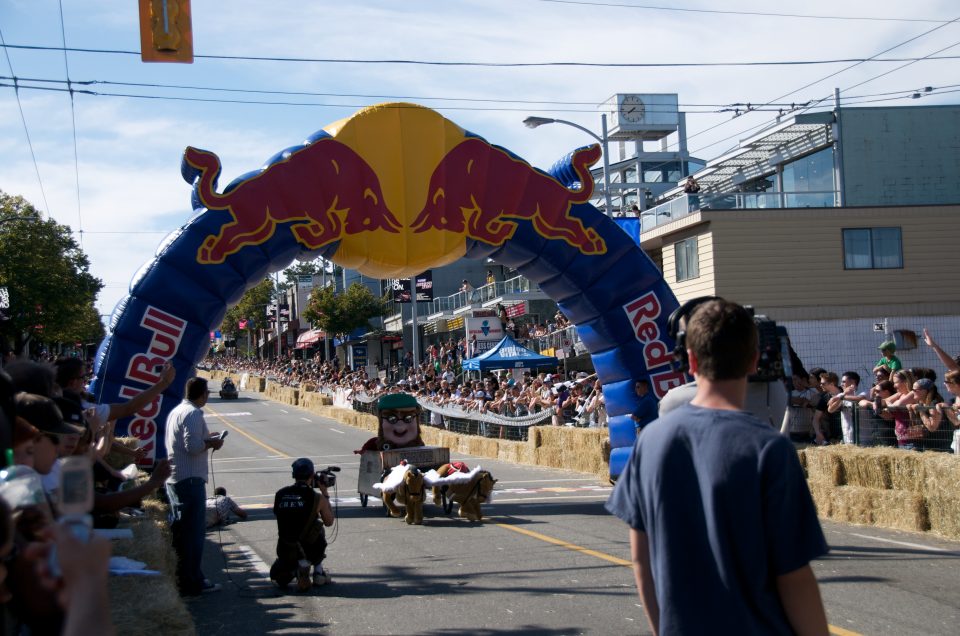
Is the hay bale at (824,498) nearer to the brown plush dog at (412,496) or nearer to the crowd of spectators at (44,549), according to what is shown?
the brown plush dog at (412,496)

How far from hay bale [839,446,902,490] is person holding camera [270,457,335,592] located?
21.3 feet

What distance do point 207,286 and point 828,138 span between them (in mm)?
23003

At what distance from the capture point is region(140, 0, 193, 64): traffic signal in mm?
9797

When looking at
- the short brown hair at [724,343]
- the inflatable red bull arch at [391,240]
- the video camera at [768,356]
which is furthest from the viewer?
the inflatable red bull arch at [391,240]

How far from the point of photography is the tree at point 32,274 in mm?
38000

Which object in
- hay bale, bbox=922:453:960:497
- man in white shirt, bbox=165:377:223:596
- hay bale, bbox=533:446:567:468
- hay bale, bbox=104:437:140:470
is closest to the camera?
man in white shirt, bbox=165:377:223:596

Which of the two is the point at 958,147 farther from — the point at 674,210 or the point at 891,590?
the point at 891,590

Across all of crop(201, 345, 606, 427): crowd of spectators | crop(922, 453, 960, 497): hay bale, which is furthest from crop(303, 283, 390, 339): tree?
crop(922, 453, 960, 497): hay bale

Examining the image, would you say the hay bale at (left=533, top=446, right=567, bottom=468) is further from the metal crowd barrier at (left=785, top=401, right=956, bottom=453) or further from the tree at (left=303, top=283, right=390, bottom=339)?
the tree at (left=303, top=283, right=390, bottom=339)

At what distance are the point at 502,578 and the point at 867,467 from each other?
17.0 ft

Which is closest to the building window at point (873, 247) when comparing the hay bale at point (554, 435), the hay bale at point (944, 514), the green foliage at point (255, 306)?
the hay bale at point (554, 435)

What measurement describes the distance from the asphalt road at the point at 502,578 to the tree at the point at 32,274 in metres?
27.8

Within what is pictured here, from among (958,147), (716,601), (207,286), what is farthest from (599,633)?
(958,147)

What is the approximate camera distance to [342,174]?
1400 centimetres
